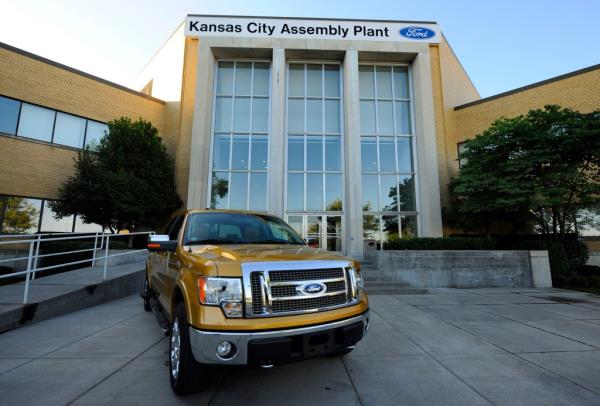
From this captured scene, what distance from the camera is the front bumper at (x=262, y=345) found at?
7.67 feet

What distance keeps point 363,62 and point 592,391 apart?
19.3 m

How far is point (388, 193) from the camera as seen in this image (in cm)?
1702

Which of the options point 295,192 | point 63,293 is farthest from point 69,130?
point 63,293

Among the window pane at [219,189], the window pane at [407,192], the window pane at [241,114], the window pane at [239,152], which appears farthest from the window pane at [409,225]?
the window pane at [241,114]

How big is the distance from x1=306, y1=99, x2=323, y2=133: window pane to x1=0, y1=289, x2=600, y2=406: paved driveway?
14.0 m

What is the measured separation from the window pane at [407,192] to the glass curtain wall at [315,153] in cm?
367

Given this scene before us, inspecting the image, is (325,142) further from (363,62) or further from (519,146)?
(519,146)

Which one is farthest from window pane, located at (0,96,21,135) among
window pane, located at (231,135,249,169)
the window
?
window pane, located at (231,135,249,169)

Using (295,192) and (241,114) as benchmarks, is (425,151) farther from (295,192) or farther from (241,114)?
(241,114)

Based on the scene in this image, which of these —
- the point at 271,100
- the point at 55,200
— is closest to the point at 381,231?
the point at 271,100

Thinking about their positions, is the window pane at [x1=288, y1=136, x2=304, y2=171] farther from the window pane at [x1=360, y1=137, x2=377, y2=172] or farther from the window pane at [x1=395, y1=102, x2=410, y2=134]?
the window pane at [x1=395, y1=102, x2=410, y2=134]

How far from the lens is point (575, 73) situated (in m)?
15.2

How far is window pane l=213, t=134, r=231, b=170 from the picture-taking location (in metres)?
17.2

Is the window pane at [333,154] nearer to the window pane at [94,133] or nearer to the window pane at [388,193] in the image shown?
the window pane at [388,193]
